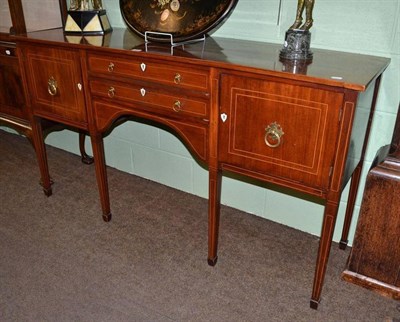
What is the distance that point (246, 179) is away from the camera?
→ 198cm

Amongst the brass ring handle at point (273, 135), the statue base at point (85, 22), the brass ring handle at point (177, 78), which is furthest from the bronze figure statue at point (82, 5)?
the brass ring handle at point (273, 135)

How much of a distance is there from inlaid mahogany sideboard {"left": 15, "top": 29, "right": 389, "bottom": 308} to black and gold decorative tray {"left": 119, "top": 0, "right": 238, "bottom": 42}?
65 mm

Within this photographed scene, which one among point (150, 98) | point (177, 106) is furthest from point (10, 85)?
point (177, 106)

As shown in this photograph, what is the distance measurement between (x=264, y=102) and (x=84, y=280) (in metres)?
1.03

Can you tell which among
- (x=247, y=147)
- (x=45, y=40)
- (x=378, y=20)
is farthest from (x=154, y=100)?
(x=378, y=20)

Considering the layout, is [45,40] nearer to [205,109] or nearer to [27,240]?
[205,109]

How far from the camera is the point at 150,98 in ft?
4.84

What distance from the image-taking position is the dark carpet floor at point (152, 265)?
1.48 m

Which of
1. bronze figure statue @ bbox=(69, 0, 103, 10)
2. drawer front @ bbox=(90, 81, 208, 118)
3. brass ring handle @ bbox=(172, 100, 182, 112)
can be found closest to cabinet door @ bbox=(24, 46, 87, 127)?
drawer front @ bbox=(90, 81, 208, 118)

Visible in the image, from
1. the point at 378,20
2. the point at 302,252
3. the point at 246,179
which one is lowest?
the point at 302,252

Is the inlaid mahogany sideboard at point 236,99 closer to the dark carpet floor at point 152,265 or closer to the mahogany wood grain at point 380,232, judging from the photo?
the dark carpet floor at point 152,265

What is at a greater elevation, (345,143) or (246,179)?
(345,143)

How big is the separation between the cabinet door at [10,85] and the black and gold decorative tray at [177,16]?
25.2 inches

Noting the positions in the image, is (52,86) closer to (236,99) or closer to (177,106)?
(177,106)
